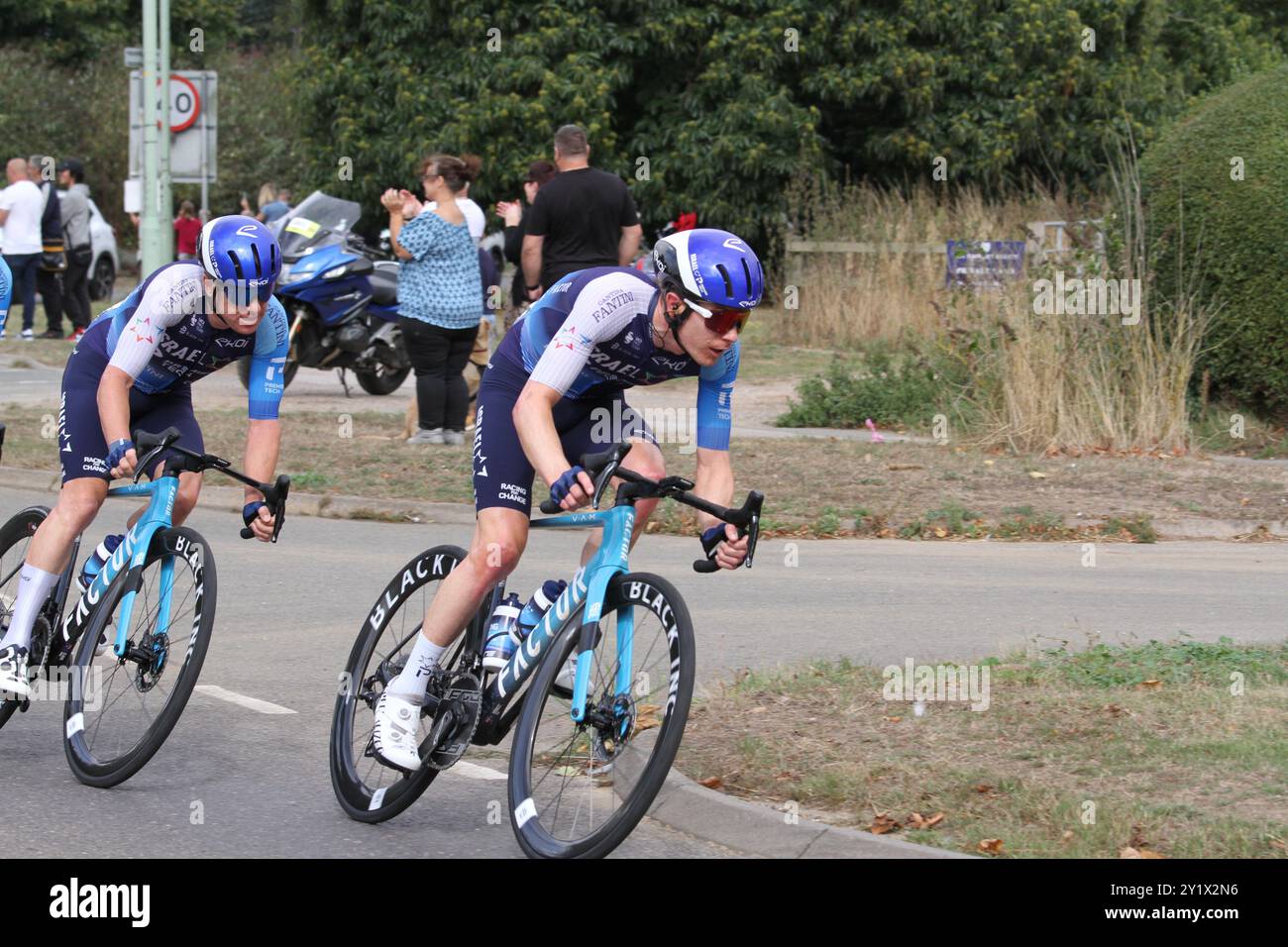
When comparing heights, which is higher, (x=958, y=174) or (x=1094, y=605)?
(x=958, y=174)

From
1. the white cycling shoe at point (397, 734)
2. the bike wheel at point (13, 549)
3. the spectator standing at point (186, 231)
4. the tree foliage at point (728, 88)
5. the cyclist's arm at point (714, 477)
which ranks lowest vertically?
the white cycling shoe at point (397, 734)

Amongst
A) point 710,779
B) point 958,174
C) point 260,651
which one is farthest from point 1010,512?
point 958,174

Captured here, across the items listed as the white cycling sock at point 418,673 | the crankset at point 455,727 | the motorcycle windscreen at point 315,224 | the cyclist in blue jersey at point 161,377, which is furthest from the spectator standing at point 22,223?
the crankset at point 455,727

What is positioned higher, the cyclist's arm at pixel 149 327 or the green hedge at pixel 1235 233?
the green hedge at pixel 1235 233

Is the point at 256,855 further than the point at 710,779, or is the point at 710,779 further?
the point at 710,779

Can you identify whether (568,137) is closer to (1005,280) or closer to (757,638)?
(1005,280)

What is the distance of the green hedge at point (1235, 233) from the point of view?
576 inches

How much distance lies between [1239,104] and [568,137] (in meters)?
6.02

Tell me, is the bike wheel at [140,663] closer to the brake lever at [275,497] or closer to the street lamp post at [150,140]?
the brake lever at [275,497]

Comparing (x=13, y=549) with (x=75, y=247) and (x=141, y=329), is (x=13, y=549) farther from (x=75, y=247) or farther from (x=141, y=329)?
(x=75, y=247)

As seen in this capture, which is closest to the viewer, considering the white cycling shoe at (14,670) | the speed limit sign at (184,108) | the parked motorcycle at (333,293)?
the white cycling shoe at (14,670)

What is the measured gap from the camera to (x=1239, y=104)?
1548 centimetres

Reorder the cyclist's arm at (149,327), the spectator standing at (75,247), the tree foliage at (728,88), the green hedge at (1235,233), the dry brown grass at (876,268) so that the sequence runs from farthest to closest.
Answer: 1. the tree foliage at (728,88)
2. the spectator standing at (75,247)
3. the dry brown grass at (876,268)
4. the green hedge at (1235,233)
5. the cyclist's arm at (149,327)

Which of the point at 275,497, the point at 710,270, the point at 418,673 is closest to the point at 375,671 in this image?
the point at 418,673
